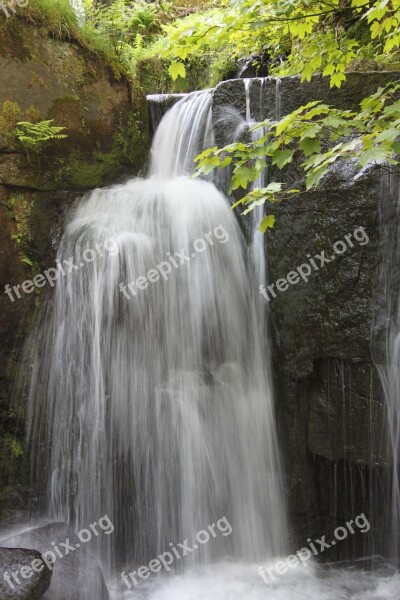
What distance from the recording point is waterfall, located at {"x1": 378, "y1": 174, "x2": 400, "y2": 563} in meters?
4.43

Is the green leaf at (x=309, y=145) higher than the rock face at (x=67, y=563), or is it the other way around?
the green leaf at (x=309, y=145)

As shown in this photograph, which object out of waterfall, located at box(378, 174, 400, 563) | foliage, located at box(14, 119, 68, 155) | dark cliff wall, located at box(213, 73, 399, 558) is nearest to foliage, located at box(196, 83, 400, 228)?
waterfall, located at box(378, 174, 400, 563)

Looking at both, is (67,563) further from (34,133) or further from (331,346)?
(34,133)

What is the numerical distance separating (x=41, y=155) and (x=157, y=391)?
273cm

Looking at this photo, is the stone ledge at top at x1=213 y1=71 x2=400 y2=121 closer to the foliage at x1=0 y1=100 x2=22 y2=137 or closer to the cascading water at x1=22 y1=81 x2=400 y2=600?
the cascading water at x1=22 y1=81 x2=400 y2=600

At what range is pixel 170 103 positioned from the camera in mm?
6660

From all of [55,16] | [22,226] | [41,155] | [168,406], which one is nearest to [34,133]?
[41,155]

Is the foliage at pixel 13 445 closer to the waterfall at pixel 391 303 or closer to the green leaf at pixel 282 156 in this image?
the waterfall at pixel 391 303

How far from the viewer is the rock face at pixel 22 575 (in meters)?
3.37

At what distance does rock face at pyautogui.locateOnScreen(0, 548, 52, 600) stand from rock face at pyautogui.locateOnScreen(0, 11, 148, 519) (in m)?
1.04

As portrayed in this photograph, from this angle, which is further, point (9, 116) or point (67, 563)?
point (9, 116)

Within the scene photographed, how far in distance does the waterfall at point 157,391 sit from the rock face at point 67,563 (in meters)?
0.43

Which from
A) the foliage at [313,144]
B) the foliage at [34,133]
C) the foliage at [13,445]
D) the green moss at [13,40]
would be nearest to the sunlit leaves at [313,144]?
the foliage at [313,144]

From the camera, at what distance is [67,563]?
3875 millimetres
